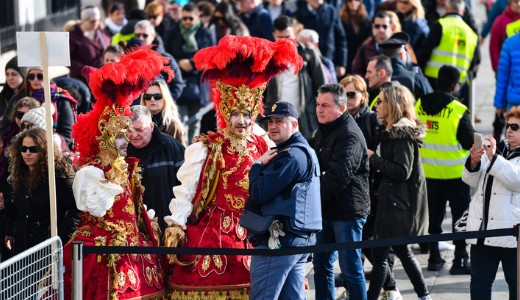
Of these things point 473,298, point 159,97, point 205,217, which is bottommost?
point 473,298

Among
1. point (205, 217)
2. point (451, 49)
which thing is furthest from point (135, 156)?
point (451, 49)

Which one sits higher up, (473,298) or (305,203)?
(305,203)

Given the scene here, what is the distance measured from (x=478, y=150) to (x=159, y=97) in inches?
125

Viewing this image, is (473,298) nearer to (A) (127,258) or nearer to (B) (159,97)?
(A) (127,258)

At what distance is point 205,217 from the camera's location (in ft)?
27.0

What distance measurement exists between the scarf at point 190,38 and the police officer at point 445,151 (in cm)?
507

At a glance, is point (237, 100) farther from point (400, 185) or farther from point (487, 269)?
point (487, 269)

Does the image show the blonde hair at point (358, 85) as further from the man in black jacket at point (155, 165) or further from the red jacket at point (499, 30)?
the red jacket at point (499, 30)

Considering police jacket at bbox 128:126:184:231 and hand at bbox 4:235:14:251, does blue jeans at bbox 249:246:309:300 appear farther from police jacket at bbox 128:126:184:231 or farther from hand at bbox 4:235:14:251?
hand at bbox 4:235:14:251

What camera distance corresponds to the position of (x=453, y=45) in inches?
547

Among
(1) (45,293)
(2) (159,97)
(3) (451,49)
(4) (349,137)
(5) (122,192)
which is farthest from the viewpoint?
(3) (451,49)

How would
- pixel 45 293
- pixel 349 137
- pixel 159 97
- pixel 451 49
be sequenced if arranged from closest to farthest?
pixel 45 293 < pixel 349 137 < pixel 159 97 < pixel 451 49

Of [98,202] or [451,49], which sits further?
[451,49]

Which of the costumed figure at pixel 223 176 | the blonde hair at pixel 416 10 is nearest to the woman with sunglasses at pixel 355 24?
the blonde hair at pixel 416 10
